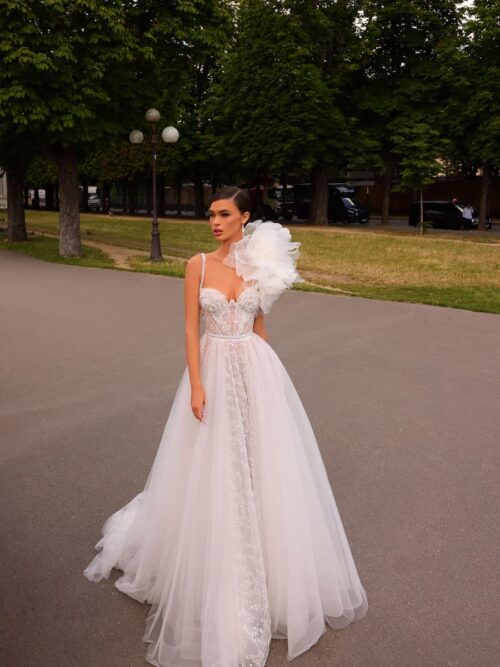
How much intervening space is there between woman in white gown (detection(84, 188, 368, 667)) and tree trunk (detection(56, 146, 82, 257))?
18383mm

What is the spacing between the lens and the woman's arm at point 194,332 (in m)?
3.16

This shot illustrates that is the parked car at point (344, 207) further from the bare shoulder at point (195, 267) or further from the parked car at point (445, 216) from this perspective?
the bare shoulder at point (195, 267)

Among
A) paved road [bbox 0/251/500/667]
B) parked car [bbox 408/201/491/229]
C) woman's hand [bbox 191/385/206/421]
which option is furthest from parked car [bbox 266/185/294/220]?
woman's hand [bbox 191/385/206/421]

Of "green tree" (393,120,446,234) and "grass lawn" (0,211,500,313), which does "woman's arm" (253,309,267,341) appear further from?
"green tree" (393,120,446,234)

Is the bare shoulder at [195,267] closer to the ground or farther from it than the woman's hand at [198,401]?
farther from it

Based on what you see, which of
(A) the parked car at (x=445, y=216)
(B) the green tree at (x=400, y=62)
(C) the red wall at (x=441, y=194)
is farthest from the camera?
(C) the red wall at (x=441, y=194)

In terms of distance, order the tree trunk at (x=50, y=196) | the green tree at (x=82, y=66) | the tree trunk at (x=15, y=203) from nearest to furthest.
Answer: the green tree at (x=82, y=66) → the tree trunk at (x=15, y=203) → the tree trunk at (x=50, y=196)

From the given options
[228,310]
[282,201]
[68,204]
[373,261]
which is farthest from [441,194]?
[228,310]

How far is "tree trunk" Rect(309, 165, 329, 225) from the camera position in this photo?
37.0 metres

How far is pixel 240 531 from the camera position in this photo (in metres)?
3.09

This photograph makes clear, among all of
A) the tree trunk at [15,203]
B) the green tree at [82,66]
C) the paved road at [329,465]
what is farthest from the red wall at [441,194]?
the paved road at [329,465]

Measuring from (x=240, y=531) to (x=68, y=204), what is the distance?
63.2 feet

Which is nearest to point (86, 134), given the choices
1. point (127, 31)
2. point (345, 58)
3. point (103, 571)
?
point (127, 31)

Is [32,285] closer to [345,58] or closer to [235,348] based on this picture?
[235,348]
